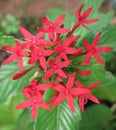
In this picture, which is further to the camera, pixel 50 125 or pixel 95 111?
pixel 95 111

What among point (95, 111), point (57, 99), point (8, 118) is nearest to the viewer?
point (57, 99)

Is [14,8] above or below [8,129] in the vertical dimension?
above

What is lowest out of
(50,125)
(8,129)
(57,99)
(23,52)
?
(8,129)

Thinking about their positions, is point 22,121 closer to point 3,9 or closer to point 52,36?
point 52,36

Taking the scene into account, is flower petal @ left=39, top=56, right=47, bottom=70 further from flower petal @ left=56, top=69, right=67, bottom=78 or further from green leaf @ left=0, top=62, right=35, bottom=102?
green leaf @ left=0, top=62, right=35, bottom=102

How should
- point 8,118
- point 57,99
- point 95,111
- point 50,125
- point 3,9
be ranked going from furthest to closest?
1. point 3,9
2. point 8,118
3. point 95,111
4. point 50,125
5. point 57,99

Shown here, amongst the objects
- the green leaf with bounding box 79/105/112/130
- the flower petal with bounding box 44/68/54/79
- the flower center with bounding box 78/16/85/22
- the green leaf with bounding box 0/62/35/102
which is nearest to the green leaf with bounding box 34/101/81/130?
the green leaf with bounding box 0/62/35/102

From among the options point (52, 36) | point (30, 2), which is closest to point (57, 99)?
point (52, 36)

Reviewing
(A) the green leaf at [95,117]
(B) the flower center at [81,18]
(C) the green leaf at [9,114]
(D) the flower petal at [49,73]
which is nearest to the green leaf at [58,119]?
(D) the flower petal at [49,73]
